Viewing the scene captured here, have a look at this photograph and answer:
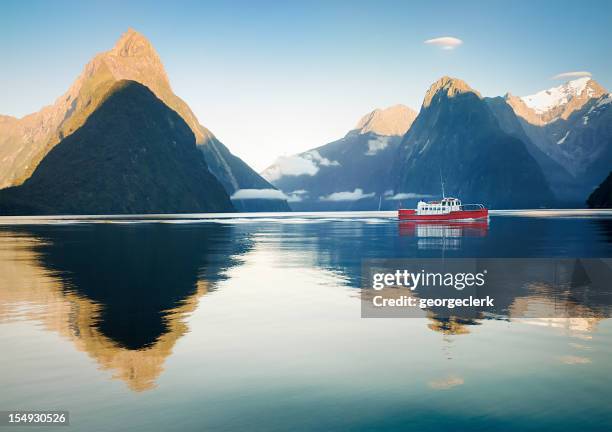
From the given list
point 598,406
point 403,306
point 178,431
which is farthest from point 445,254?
point 178,431

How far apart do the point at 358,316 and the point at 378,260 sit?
26132 millimetres

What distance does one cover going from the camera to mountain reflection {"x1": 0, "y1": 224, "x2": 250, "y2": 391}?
63.0 ft

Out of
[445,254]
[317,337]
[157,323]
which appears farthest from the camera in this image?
[445,254]

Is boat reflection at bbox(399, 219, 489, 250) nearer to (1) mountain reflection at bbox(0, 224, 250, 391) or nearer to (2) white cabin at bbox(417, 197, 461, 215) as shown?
(2) white cabin at bbox(417, 197, 461, 215)

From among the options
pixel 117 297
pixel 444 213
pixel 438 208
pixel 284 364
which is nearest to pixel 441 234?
pixel 444 213

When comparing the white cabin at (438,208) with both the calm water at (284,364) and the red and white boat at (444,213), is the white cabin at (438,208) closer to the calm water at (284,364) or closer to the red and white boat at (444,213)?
the red and white boat at (444,213)

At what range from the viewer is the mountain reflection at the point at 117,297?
19.2m

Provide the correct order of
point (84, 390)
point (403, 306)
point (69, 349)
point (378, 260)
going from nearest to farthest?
point (84, 390) < point (69, 349) < point (403, 306) < point (378, 260)

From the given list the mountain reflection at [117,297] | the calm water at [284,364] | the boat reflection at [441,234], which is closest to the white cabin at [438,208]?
the boat reflection at [441,234]

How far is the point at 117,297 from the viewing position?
31.0 m

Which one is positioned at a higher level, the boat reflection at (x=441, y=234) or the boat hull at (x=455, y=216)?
the boat hull at (x=455, y=216)

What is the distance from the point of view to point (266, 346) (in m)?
20.2

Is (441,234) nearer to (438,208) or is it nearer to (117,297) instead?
(438,208)

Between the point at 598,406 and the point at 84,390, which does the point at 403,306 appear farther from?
the point at 84,390
